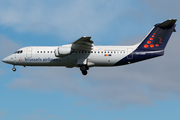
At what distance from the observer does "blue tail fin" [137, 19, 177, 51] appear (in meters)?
35.2

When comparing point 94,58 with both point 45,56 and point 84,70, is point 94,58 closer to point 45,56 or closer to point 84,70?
point 84,70

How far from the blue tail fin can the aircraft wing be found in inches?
198

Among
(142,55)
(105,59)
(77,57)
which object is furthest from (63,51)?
(142,55)

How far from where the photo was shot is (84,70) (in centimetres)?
3597

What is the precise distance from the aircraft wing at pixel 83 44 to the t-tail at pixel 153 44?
3.37 metres

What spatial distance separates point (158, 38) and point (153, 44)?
81 cm

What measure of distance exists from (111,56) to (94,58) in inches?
68.0

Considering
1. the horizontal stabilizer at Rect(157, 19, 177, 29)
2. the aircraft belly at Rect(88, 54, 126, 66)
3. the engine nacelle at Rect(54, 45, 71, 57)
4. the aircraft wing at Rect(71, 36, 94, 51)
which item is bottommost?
the aircraft belly at Rect(88, 54, 126, 66)

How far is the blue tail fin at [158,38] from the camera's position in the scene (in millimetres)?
35219

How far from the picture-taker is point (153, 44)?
116 ft

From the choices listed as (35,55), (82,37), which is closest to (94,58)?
A: (82,37)

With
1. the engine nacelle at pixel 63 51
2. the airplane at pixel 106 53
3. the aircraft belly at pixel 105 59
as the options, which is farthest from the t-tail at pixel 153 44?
the engine nacelle at pixel 63 51

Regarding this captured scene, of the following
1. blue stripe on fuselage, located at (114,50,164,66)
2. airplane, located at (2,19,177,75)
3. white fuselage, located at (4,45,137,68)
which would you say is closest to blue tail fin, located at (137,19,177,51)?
airplane, located at (2,19,177,75)

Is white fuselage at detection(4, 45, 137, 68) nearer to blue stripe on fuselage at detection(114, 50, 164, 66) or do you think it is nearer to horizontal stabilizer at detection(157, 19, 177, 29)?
blue stripe on fuselage at detection(114, 50, 164, 66)
